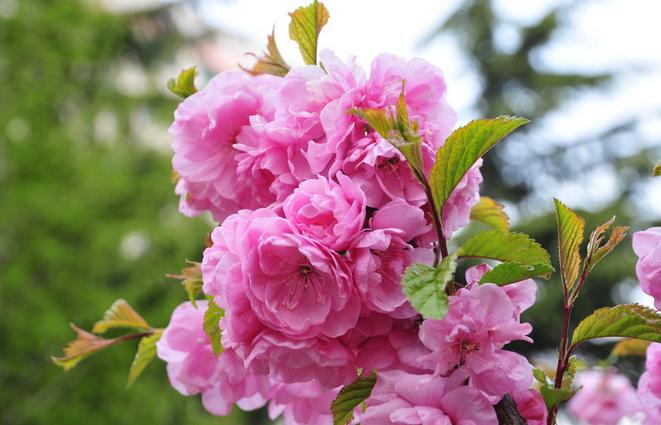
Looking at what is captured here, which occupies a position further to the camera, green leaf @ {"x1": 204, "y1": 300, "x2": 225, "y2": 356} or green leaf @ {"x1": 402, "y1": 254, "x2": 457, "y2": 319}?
green leaf @ {"x1": 204, "y1": 300, "x2": 225, "y2": 356}

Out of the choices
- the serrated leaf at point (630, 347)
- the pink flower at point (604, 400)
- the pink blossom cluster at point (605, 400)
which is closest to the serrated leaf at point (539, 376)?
the serrated leaf at point (630, 347)

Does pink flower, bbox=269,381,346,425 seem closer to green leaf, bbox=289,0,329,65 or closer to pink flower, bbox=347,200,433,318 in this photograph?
pink flower, bbox=347,200,433,318

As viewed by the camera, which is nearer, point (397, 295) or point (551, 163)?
point (397, 295)

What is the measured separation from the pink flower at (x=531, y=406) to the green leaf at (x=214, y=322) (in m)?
0.22

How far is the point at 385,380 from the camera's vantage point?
47 cm

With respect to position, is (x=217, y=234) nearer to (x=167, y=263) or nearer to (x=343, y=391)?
(x=343, y=391)

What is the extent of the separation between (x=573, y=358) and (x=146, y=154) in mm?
6600

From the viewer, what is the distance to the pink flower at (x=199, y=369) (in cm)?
64

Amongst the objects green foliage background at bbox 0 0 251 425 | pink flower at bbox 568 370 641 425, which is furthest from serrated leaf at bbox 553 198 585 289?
green foliage background at bbox 0 0 251 425

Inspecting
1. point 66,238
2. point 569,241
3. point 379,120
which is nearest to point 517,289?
point 569,241

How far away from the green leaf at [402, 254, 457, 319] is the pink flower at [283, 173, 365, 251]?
48 millimetres

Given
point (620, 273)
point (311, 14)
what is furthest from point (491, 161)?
point (311, 14)

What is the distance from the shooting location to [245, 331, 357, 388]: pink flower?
471mm

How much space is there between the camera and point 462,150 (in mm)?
463
